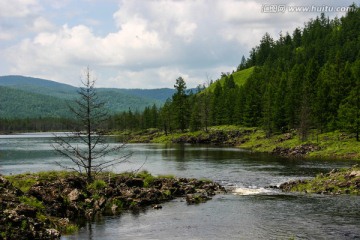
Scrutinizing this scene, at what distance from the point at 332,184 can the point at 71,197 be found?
98.7 ft

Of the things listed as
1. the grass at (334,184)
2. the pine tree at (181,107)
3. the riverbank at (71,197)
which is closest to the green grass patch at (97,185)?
the riverbank at (71,197)

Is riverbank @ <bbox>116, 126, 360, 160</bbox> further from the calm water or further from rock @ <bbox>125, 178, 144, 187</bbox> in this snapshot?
the calm water

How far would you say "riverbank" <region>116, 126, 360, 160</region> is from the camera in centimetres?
8531

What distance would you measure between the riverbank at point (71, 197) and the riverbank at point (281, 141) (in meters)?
7.86

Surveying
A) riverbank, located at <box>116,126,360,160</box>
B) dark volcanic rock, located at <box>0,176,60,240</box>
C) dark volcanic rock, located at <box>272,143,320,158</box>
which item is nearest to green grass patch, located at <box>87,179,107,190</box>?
riverbank, located at <box>116,126,360,160</box>

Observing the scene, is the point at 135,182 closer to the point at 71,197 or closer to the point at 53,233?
the point at 71,197

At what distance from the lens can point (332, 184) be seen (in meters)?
47.1

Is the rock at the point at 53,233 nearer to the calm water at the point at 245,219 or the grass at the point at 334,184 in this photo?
the calm water at the point at 245,219

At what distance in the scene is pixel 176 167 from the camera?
238ft

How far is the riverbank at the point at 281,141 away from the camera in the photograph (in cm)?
8531

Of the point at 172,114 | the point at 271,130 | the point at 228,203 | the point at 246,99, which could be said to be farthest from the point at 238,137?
the point at 228,203

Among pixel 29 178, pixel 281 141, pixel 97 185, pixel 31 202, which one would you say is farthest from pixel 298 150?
pixel 31 202

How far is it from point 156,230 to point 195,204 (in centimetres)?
1065

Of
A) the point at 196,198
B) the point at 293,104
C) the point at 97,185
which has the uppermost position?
the point at 293,104
